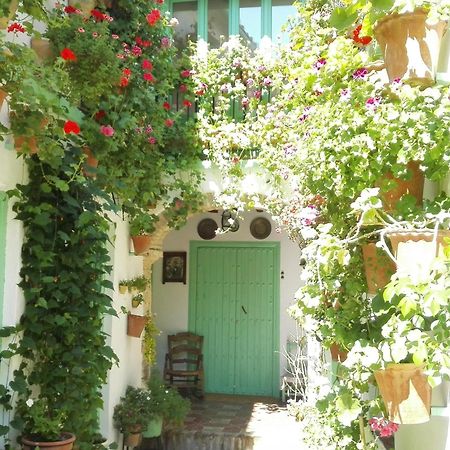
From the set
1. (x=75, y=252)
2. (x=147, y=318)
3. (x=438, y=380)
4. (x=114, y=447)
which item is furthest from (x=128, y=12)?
(x=438, y=380)

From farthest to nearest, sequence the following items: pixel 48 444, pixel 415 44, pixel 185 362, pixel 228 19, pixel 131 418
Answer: pixel 185 362 < pixel 228 19 < pixel 131 418 < pixel 48 444 < pixel 415 44

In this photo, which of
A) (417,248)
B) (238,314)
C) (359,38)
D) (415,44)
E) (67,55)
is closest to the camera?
(417,248)

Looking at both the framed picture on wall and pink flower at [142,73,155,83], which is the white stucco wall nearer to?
the framed picture on wall

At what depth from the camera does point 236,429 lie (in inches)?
307

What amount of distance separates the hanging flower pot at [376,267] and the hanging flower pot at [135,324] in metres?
3.84

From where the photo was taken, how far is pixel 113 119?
5.53 m

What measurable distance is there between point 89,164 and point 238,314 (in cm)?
533

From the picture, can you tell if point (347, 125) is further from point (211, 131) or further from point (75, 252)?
point (211, 131)

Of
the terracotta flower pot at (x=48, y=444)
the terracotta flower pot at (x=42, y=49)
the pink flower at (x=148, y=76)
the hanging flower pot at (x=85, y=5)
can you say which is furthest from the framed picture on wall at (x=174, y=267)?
the terracotta flower pot at (x=48, y=444)

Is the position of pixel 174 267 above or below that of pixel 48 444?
above

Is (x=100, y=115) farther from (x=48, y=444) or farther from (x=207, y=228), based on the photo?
(x=207, y=228)

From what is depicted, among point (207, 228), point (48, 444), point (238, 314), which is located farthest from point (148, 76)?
point (238, 314)

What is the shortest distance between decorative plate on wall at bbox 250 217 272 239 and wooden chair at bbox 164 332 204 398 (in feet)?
6.22

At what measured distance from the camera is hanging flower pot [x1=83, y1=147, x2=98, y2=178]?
197 inches
